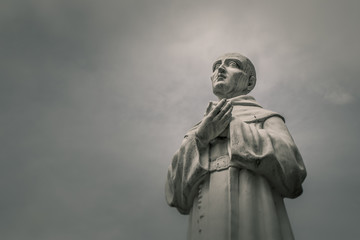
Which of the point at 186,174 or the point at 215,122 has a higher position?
the point at 215,122

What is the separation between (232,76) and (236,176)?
11.6 ft

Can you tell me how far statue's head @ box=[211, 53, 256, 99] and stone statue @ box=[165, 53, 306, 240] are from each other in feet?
4.06

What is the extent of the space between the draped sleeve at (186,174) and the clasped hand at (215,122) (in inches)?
9.1

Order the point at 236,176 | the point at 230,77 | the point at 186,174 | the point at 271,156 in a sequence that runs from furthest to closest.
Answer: the point at 230,77, the point at 186,174, the point at 236,176, the point at 271,156

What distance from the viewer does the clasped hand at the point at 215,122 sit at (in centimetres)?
906

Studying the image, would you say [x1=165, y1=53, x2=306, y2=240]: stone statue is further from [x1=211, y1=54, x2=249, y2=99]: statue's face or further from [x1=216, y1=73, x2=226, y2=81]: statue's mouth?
[x1=216, y1=73, x2=226, y2=81]: statue's mouth

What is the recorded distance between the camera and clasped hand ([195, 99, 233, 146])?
9.06 metres

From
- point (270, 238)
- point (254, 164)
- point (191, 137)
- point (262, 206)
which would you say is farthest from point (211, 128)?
point (270, 238)

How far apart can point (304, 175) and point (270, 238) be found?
64.9 inches

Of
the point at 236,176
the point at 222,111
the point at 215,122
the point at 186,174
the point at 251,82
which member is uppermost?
the point at 251,82

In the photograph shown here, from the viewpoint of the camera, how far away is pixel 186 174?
899 centimetres

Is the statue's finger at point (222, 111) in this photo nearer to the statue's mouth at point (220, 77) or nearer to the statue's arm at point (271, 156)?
the statue's arm at point (271, 156)

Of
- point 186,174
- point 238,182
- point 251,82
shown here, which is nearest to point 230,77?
point 251,82

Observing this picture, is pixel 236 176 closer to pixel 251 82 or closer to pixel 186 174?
pixel 186 174
